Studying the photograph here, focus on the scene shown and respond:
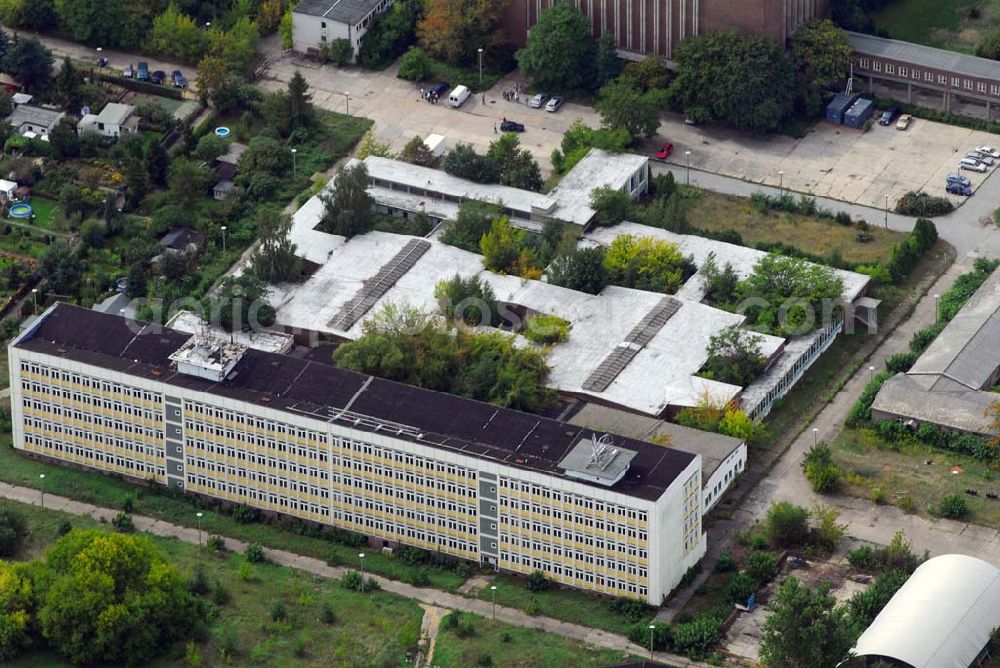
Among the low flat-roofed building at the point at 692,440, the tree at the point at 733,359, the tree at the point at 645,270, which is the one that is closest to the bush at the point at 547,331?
the tree at the point at 645,270

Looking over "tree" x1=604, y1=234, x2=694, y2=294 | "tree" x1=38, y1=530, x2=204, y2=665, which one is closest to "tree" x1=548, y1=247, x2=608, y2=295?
"tree" x1=604, y1=234, x2=694, y2=294

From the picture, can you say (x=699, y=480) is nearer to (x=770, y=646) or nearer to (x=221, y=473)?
(x=770, y=646)

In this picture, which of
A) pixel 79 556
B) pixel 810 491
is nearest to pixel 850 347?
pixel 810 491

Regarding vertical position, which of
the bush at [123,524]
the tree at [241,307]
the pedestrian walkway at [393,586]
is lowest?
the pedestrian walkway at [393,586]

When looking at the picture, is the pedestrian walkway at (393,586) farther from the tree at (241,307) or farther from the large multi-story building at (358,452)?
the tree at (241,307)

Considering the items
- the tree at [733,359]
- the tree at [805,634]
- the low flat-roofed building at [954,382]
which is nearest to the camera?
the tree at [805,634]

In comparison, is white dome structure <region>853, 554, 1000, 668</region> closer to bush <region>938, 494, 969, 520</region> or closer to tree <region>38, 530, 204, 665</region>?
bush <region>938, 494, 969, 520</region>
